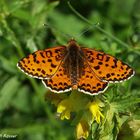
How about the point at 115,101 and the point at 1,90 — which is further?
the point at 1,90

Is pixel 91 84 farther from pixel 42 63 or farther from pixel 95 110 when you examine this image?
pixel 42 63

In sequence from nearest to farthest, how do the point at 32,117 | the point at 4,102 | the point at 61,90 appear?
the point at 61,90, the point at 4,102, the point at 32,117

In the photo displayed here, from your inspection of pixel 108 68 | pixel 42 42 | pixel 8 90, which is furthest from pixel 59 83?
pixel 42 42

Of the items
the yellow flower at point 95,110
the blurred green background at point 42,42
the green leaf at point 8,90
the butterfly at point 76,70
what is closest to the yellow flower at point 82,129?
the yellow flower at point 95,110

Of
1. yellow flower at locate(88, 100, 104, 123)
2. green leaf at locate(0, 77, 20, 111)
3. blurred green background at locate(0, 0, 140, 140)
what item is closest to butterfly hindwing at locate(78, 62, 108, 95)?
yellow flower at locate(88, 100, 104, 123)

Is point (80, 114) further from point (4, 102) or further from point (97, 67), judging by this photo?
point (4, 102)

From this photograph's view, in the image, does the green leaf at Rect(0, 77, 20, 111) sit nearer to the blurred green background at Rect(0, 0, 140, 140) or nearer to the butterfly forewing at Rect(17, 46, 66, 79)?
the blurred green background at Rect(0, 0, 140, 140)

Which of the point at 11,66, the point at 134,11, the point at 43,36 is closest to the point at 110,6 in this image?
the point at 134,11
